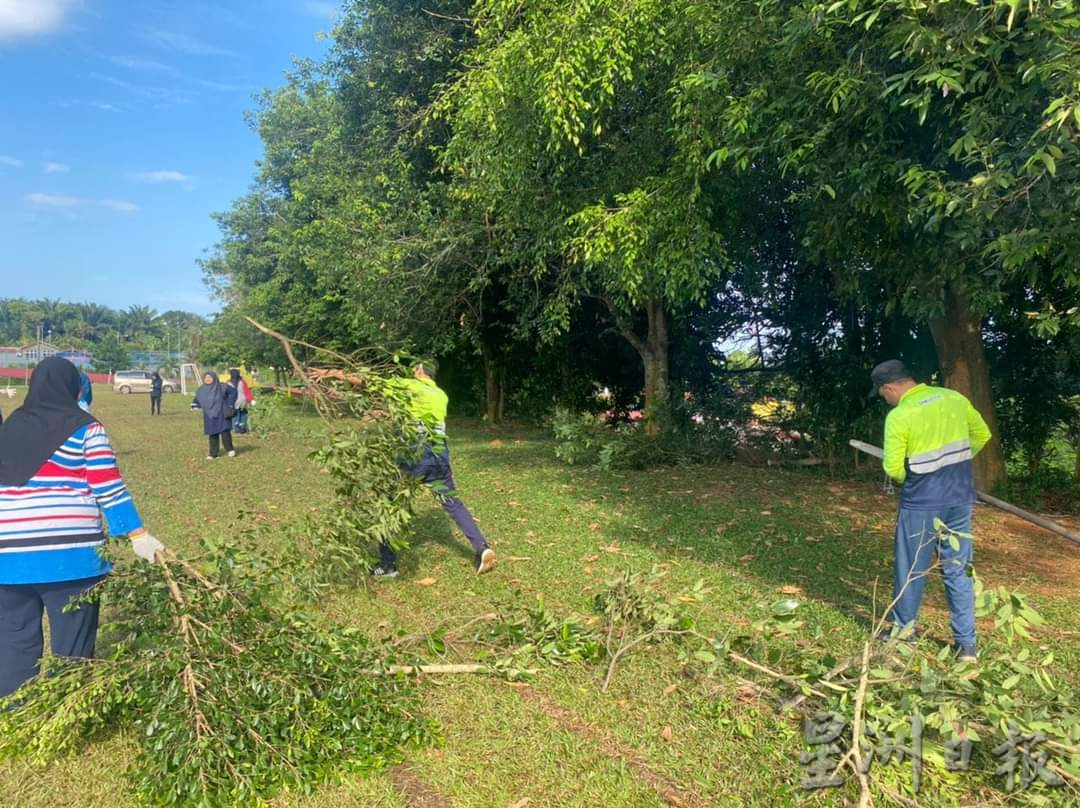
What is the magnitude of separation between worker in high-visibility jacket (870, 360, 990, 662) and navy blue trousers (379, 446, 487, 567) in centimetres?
312

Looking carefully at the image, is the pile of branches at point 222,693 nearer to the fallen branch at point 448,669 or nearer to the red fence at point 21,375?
the fallen branch at point 448,669

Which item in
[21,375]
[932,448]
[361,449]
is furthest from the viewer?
[21,375]

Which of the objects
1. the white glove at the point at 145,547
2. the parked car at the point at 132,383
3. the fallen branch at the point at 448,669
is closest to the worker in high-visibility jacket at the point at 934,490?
the fallen branch at the point at 448,669

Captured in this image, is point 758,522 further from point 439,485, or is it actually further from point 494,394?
point 494,394

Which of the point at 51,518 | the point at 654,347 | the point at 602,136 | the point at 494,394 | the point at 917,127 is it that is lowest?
the point at 51,518

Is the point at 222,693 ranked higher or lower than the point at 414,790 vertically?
higher

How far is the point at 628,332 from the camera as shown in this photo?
1306cm

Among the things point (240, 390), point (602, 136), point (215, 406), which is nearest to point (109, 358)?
point (240, 390)

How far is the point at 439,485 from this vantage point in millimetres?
5508

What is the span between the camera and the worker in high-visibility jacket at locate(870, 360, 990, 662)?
4.20 m

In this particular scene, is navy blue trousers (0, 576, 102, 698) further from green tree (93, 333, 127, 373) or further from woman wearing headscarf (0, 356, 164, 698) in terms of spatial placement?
green tree (93, 333, 127, 373)

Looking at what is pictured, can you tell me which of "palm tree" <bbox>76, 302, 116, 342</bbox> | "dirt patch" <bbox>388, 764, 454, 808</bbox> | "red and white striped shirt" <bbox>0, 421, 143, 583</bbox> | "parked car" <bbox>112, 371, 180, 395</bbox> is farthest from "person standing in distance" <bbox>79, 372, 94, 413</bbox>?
"palm tree" <bbox>76, 302, 116, 342</bbox>

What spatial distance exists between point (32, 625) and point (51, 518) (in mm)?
539

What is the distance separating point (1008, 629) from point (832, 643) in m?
1.20
